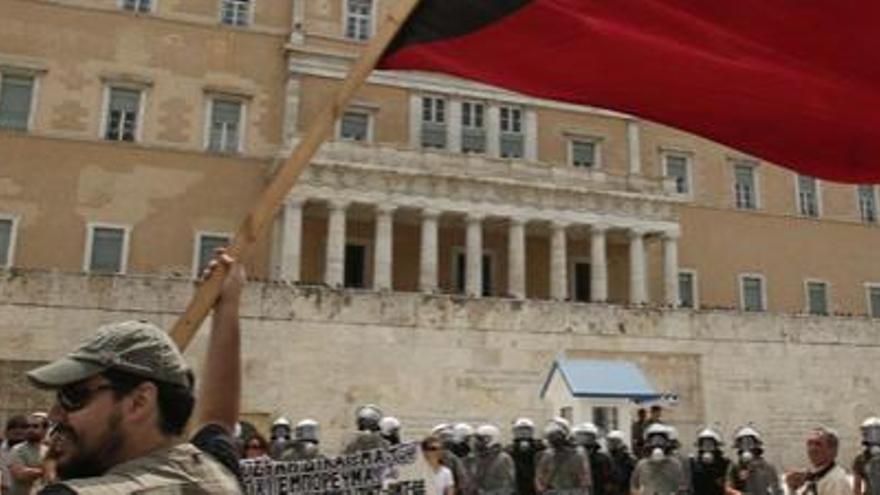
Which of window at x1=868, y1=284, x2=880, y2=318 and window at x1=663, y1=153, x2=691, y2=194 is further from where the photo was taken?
window at x1=868, y1=284, x2=880, y2=318

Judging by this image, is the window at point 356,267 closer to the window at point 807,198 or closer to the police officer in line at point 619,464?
the window at point 807,198

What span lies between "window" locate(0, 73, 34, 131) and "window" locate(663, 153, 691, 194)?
22.7 metres

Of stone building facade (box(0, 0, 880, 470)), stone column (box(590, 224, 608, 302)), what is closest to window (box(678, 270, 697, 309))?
stone building facade (box(0, 0, 880, 470))

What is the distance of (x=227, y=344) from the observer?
2.60 meters

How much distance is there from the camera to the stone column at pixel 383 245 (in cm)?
2919

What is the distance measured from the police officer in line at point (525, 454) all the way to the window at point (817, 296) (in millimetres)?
28229

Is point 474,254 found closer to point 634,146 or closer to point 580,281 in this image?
point 580,281

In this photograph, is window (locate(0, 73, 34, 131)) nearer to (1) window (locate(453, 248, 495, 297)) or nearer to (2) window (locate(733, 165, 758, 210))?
(1) window (locate(453, 248, 495, 297))

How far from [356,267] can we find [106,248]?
8019mm

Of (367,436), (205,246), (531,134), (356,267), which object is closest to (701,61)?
(367,436)

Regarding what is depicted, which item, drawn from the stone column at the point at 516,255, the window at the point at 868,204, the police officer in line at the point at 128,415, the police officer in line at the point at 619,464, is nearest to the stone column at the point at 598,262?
the stone column at the point at 516,255

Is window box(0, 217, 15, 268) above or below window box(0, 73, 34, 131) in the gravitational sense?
below

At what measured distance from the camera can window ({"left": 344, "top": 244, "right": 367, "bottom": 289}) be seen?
106ft

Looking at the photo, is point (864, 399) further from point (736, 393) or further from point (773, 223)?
point (773, 223)
